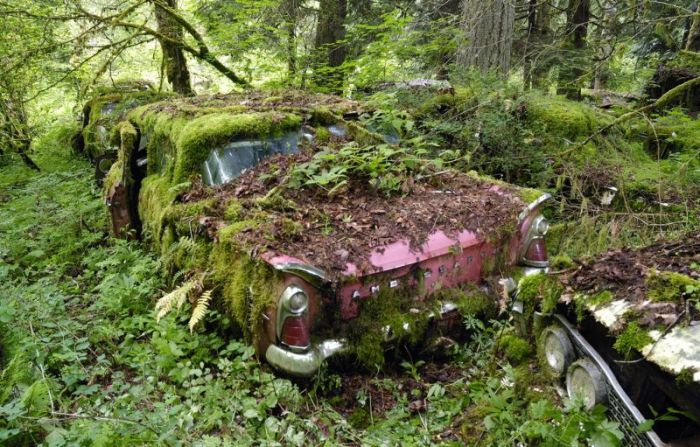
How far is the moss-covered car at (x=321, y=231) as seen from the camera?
3205 mm

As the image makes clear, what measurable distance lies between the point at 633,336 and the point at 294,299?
1.94 metres

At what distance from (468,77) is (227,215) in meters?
5.04

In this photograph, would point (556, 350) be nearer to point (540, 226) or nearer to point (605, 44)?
point (540, 226)

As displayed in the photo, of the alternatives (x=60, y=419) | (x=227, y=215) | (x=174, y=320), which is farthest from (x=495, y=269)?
(x=60, y=419)

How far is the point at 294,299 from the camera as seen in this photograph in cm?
303

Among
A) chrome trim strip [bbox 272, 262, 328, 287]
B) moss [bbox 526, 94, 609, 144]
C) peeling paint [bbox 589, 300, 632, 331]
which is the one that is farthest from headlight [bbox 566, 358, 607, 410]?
moss [bbox 526, 94, 609, 144]

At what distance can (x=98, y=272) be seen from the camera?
5195 millimetres

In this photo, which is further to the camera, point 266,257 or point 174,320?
point 174,320

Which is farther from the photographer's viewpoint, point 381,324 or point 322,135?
point 322,135

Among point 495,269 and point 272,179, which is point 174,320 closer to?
point 272,179

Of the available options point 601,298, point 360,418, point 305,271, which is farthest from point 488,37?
point 360,418

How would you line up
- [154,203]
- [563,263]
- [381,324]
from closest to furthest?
[563,263]
[381,324]
[154,203]

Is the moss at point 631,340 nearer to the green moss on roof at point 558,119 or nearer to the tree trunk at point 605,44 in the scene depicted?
the tree trunk at point 605,44

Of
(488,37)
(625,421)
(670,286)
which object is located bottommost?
(625,421)
